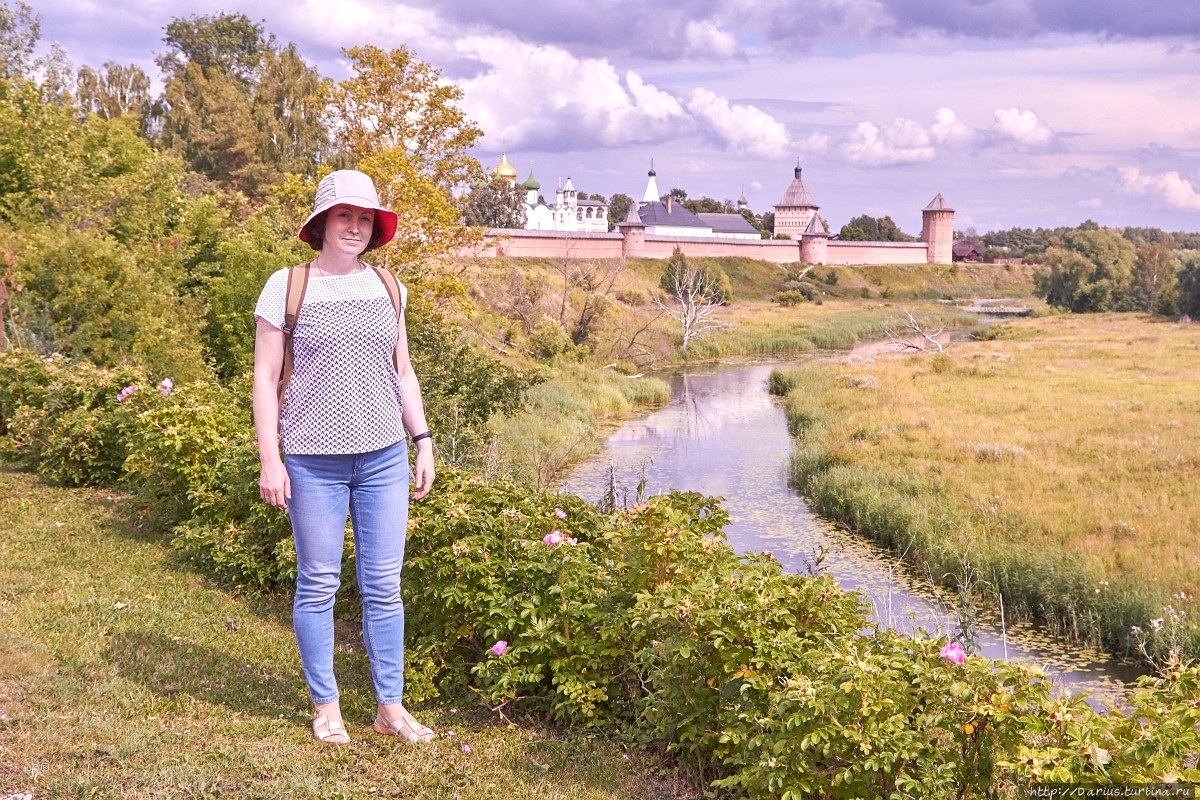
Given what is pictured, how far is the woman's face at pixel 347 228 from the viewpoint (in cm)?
354

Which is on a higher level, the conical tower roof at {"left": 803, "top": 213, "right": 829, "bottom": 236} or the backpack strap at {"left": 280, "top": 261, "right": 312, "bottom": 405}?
the conical tower roof at {"left": 803, "top": 213, "right": 829, "bottom": 236}

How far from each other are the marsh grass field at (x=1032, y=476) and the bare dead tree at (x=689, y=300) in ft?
40.4

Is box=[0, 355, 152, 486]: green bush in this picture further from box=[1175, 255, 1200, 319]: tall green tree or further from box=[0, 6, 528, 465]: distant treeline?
box=[1175, 255, 1200, 319]: tall green tree

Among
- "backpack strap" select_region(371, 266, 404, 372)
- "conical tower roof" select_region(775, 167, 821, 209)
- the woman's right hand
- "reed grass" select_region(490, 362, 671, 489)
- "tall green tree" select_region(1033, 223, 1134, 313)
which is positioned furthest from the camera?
"conical tower roof" select_region(775, 167, 821, 209)

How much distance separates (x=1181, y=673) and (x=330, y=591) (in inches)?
112

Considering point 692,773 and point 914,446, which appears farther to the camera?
point 914,446

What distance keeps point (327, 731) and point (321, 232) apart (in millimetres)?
1875

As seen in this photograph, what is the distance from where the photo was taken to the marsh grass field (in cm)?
1009

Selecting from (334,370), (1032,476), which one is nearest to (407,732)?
(334,370)

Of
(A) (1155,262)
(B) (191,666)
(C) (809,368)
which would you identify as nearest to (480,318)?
(C) (809,368)

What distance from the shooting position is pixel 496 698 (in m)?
4.15

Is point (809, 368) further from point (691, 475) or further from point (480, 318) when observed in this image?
point (691, 475)

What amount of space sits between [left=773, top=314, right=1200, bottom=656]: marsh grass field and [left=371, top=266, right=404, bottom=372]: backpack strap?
6172mm

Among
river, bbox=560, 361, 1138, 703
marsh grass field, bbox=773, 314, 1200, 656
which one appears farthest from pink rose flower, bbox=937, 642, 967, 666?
marsh grass field, bbox=773, 314, 1200, 656
